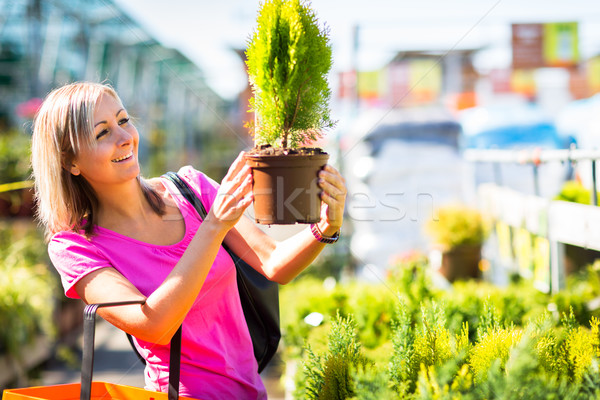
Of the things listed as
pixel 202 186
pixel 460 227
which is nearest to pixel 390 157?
pixel 460 227

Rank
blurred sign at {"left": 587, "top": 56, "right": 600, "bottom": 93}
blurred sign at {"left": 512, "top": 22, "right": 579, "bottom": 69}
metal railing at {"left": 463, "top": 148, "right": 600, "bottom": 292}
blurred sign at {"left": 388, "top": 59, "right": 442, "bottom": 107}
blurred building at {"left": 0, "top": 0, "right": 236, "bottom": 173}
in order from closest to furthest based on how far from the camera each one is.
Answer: metal railing at {"left": 463, "top": 148, "right": 600, "bottom": 292}
blurred building at {"left": 0, "top": 0, "right": 236, "bottom": 173}
blurred sign at {"left": 512, "top": 22, "right": 579, "bottom": 69}
blurred sign at {"left": 587, "top": 56, "right": 600, "bottom": 93}
blurred sign at {"left": 388, "top": 59, "right": 442, "bottom": 107}

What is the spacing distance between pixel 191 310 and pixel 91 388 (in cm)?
32

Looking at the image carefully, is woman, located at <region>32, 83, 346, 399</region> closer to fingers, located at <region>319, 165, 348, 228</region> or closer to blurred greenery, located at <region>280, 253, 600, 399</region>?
fingers, located at <region>319, 165, 348, 228</region>

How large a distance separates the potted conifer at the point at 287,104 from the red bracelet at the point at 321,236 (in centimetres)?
14

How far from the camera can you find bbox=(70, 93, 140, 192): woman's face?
1444mm

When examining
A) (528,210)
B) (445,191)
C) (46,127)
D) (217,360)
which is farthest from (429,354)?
(445,191)

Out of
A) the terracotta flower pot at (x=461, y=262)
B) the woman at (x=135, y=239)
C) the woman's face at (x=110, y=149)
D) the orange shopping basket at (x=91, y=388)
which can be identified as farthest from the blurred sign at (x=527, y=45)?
the orange shopping basket at (x=91, y=388)

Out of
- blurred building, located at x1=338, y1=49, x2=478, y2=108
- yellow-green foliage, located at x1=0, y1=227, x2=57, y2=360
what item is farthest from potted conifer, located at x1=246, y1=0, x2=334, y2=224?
blurred building, located at x1=338, y1=49, x2=478, y2=108

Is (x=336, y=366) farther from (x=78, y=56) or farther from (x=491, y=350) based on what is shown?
(x=78, y=56)

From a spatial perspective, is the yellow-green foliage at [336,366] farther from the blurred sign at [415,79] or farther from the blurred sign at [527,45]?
the blurred sign at [415,79]

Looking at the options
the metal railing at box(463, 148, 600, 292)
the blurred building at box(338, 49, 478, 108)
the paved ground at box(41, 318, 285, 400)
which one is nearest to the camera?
the metal railing at box(463, 148, 600, 292)

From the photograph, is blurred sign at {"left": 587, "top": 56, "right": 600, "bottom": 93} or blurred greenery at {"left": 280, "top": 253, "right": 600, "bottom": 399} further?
blurred sign at {"left": 587, "top": 56, "right": 600, "bottom": 93}

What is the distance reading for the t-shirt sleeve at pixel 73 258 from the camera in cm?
141

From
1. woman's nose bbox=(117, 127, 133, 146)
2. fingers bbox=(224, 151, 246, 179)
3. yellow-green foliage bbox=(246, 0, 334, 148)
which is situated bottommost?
fingers bbox=(224, 151, 246, 179)
